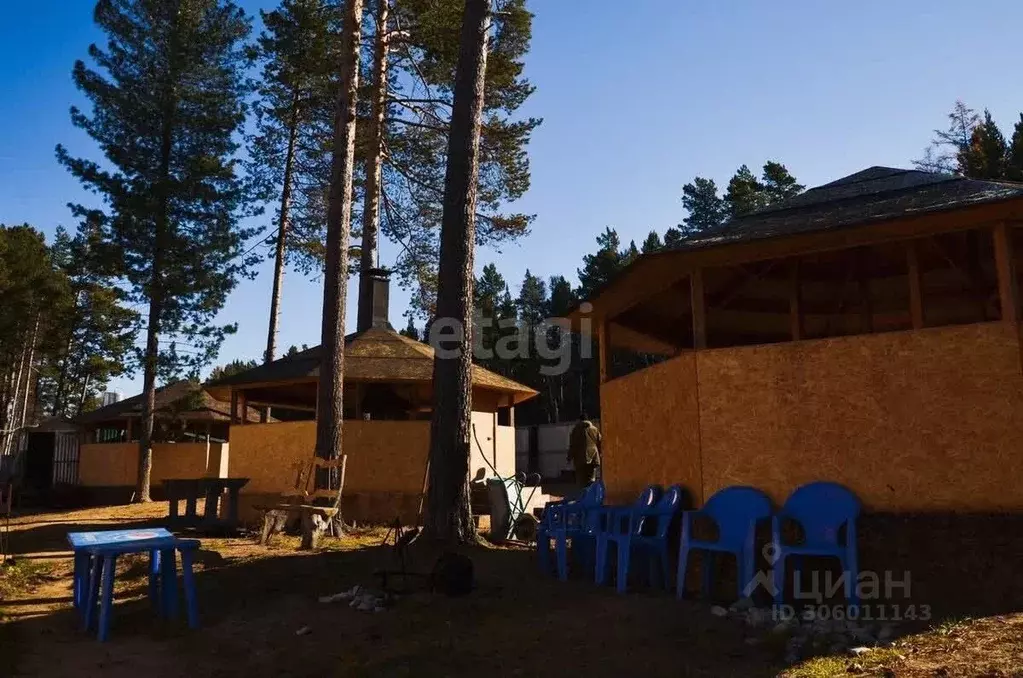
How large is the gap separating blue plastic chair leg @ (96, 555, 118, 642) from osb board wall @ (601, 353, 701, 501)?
5.42 metres

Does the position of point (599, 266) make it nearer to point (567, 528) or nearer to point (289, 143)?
point (289, 143)

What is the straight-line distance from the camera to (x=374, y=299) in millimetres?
18516

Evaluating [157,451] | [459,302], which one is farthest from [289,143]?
[459,302]

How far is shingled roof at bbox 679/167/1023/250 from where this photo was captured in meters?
7.06

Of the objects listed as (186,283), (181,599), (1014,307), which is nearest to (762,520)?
(1014,307)

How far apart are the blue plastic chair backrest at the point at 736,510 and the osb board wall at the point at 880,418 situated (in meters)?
0.26

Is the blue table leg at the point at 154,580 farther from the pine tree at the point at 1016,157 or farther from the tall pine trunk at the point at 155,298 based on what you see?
the pine tree at the point at 1016,157

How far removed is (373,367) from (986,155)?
25094mm

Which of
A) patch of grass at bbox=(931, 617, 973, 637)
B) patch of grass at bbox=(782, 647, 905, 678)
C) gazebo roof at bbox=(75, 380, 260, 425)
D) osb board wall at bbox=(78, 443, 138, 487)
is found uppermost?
gazebo roof at bbox=(75, 380, 260, 425)

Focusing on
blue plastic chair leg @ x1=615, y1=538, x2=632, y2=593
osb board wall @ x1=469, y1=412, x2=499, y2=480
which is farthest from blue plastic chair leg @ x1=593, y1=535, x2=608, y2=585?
osb board wall @ x1=469, y1=412, x2=499, y2=480

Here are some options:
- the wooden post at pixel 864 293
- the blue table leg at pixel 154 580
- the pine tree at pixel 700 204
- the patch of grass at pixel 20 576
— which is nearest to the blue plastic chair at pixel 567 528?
the blue table leg at pixel 154 580

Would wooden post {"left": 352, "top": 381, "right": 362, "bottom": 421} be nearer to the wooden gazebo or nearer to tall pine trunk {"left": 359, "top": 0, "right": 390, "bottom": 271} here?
tall pine trunk {"left": 359, "top": 0, "right": 390, "bottom": 271}

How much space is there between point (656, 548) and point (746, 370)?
1987 millimetres

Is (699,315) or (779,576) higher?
(699,315)
